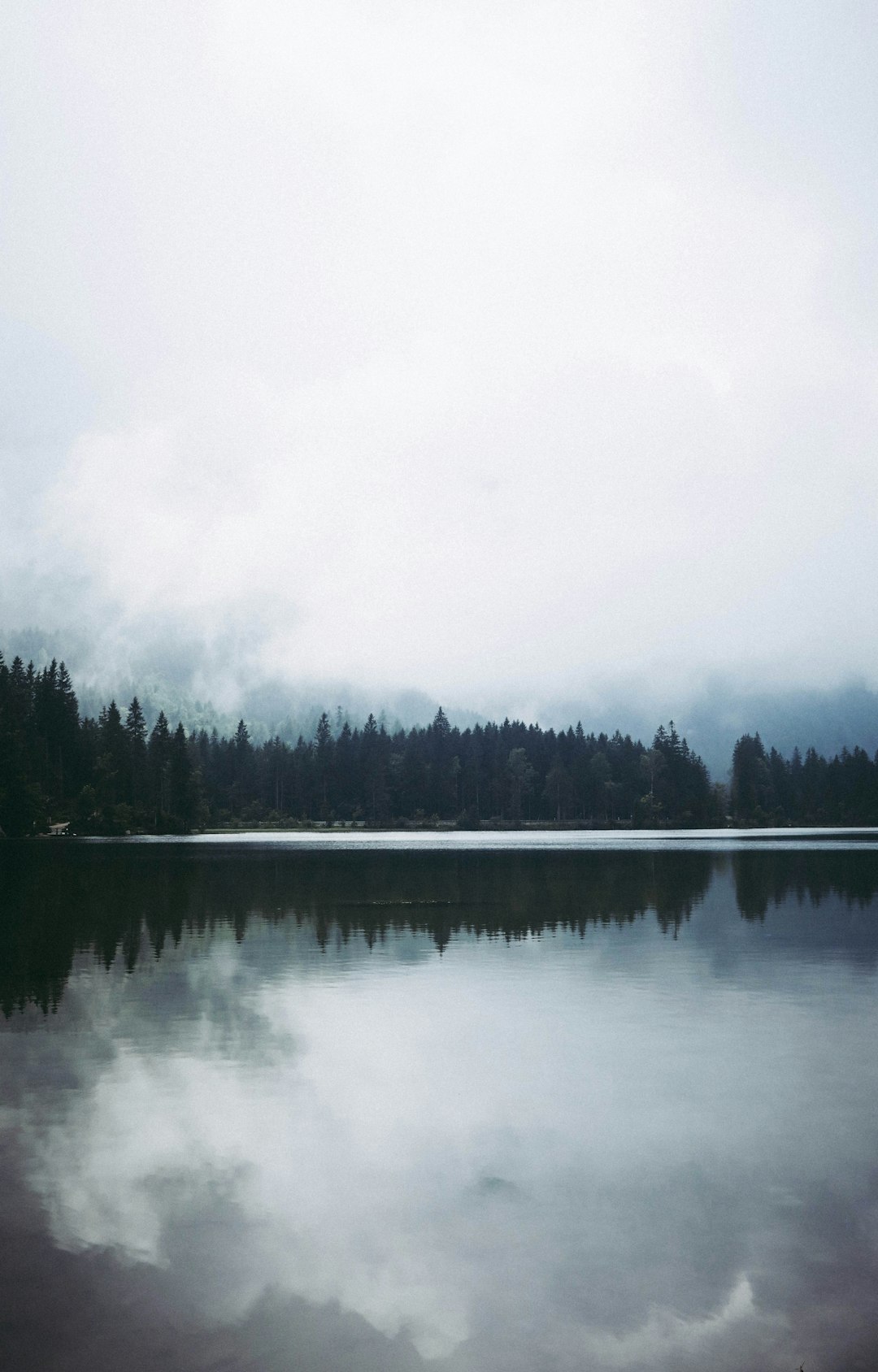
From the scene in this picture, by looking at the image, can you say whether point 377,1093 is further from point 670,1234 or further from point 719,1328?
point 719,1328

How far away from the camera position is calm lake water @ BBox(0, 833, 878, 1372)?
955 centimetres

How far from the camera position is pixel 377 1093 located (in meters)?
17.2

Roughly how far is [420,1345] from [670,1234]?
3.58 m

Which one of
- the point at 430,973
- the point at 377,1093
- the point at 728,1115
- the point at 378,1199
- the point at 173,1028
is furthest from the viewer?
the point at 430,973

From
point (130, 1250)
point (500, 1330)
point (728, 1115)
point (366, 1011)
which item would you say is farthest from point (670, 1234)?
point (366, 1011)

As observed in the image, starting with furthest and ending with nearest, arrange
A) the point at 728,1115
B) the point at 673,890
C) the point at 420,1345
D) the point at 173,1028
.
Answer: the point at 673,890 → the point at 173,1028 → the point at 728,1115 → the point at 420,1345

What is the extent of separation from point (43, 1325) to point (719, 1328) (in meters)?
6.33

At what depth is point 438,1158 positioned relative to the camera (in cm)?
1404

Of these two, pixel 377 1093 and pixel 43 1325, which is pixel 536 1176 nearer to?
pixel 377 1093

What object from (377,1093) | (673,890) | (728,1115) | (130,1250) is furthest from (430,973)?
(673,890)

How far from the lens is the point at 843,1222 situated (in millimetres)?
11781

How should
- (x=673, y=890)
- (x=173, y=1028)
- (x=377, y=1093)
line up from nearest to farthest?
(x=377, y=1093), (x=173, y=1028), (x=673, y=890)

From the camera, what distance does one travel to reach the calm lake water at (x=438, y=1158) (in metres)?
9.55

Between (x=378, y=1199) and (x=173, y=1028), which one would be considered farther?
(x=173, y=1028)
